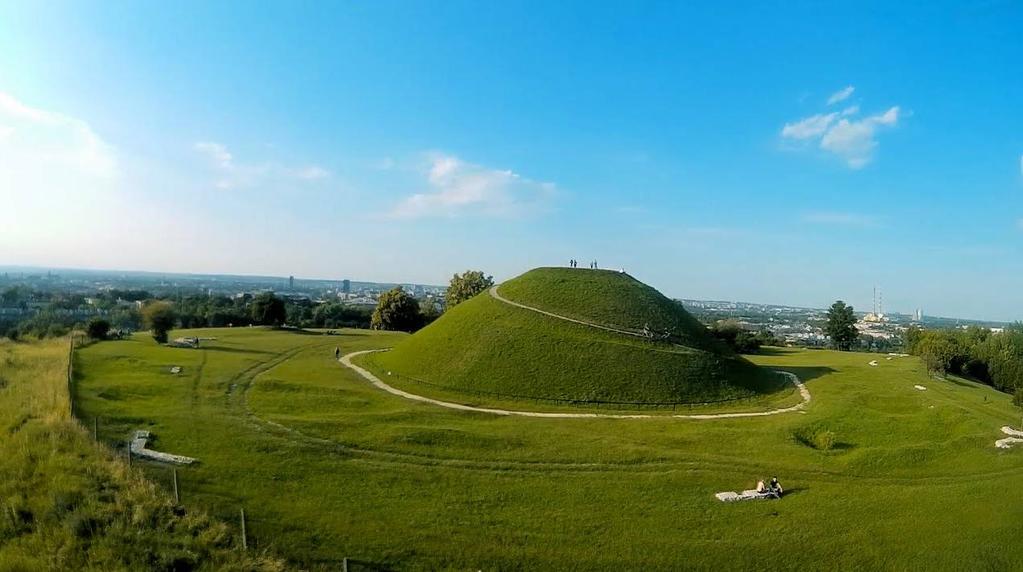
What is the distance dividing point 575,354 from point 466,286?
43.8 metres

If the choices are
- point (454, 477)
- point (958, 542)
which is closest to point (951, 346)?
point (958, 542)

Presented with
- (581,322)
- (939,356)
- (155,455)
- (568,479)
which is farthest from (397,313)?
(939,356)

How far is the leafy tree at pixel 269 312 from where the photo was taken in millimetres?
80812

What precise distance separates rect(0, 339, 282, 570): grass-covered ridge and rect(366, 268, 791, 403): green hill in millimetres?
23593

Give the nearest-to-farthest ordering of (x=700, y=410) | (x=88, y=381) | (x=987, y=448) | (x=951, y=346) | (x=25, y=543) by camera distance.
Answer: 1. (x=25, y=543)
2. (x=987, y=448)
3. (x=88, y=381)
4. (x=700, y=410)
5. (x=951, y=346)

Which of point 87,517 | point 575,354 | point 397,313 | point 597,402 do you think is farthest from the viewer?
point 397,313

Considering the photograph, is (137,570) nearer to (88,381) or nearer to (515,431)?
(515,431)

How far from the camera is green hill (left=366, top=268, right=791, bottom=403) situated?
40.8 meters

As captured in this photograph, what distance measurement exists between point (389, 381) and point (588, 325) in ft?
58.0

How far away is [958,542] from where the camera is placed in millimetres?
19484

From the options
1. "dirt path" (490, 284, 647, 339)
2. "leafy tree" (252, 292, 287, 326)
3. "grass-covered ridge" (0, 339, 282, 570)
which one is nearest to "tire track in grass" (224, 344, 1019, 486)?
"grass-covered ridge" (0, 339, 282, 570)

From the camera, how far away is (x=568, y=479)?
23.5m

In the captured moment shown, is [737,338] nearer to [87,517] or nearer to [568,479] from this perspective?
[568,479]

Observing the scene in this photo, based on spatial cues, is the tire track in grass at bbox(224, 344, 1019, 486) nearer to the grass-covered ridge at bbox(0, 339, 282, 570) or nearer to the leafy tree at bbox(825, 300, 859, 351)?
the grass-covered ridge at bbox(0, 339, 282, 570)
